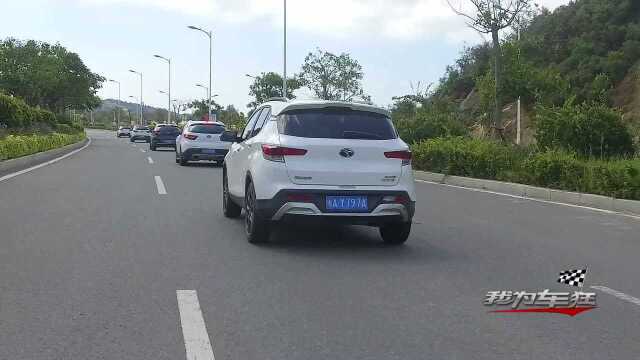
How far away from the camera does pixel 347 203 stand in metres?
7.41

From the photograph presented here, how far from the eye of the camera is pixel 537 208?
12.0 m

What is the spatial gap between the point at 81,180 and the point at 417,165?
355 inches

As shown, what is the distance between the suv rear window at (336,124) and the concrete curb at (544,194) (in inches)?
228

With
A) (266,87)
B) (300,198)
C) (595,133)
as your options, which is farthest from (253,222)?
(266,87)

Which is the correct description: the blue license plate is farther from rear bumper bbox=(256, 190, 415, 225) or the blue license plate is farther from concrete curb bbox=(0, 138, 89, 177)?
concrete curb bbox=(0, 138, 89, 177)

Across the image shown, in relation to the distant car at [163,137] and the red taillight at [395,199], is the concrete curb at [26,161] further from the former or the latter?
the red taillight at [395,199]

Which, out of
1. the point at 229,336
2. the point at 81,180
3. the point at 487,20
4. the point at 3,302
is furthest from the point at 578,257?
the point at 487,20

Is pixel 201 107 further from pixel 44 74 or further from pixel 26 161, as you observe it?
pixel 26 161

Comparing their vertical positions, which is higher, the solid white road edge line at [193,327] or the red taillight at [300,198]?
the red taillight at [300,198]

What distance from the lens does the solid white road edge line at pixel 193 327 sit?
4.17 m

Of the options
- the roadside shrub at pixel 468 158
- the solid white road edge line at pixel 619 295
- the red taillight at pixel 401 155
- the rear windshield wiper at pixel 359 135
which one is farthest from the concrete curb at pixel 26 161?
the solid white road edge line at pixel 619 295

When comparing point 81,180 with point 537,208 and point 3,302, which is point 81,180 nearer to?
point 537,208

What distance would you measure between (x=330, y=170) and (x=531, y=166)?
864cm

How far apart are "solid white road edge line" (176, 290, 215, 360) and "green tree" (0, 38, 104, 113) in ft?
213
